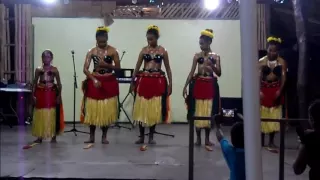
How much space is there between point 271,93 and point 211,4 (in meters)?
4.34

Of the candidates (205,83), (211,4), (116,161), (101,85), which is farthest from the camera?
(211,4)

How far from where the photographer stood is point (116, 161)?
586 centimetres

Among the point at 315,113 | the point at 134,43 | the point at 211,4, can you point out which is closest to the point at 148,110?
the point at 315,113

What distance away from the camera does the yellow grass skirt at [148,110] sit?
22.5 feet

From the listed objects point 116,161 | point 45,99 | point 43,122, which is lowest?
point 116,161

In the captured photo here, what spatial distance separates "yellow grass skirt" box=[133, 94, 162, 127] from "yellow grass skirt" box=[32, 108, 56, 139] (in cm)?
136

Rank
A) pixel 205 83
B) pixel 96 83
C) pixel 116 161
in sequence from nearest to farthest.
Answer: pixel 116 161
pixel 96 83
pixel 205 83

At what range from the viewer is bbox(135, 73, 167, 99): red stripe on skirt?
685 cm

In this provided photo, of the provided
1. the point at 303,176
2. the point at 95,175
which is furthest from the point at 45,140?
the point at 303,176

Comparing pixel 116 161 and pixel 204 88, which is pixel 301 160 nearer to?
pixel 116 161

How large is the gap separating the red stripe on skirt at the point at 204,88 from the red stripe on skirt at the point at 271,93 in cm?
76

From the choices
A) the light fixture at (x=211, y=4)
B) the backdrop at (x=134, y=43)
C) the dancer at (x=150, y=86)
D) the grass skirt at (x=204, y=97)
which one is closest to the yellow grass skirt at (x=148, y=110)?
the dancer at (x=150, y=86)

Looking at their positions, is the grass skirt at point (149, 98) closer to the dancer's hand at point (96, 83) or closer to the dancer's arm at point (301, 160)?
the dancer's hand at point (96, 83)

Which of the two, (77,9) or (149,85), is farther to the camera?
(77,9)
